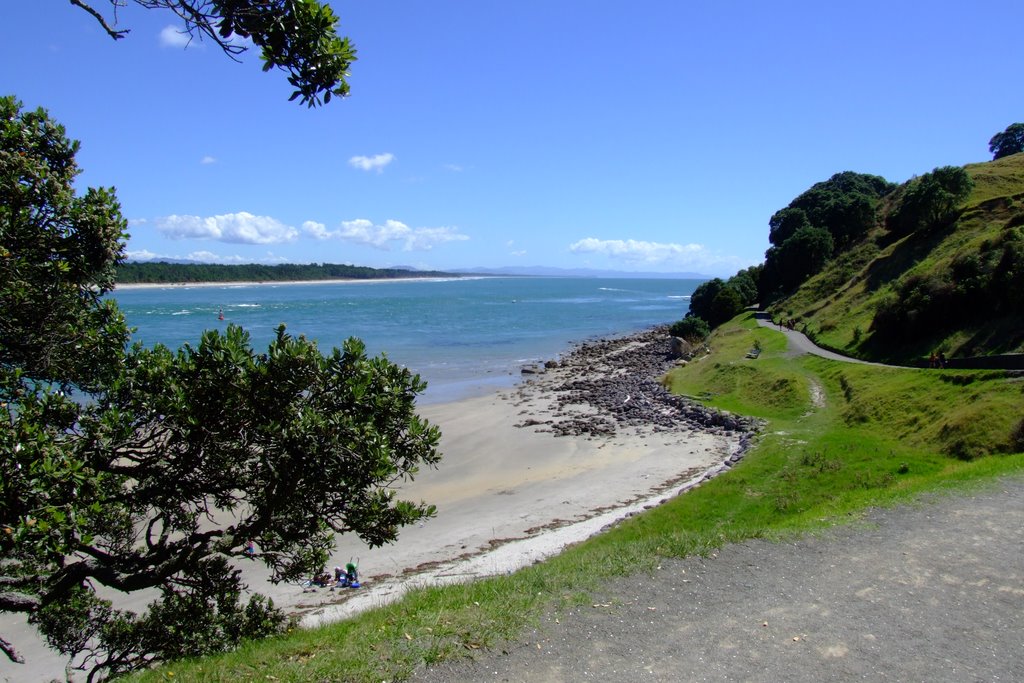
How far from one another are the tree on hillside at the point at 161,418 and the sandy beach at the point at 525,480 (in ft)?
22.4

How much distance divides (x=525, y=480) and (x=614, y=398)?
19.2 meters

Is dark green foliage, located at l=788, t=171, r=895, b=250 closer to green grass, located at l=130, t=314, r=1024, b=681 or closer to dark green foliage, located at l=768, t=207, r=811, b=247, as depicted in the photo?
dark green foliage, located at l=768, t=207, r=811, b=247

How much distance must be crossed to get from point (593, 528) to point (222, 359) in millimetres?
17622

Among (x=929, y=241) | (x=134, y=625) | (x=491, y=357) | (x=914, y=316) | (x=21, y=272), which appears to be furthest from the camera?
(x=491, y=357)

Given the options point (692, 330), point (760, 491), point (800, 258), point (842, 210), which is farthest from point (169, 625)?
point (842, 210)

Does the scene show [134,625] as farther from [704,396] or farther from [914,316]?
[914,316]

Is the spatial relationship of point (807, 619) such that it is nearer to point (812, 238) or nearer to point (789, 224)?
point (812, 238)

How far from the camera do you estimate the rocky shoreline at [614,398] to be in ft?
128

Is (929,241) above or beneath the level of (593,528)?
above

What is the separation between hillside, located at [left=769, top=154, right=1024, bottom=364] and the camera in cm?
3500

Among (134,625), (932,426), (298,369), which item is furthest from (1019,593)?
(932,426)

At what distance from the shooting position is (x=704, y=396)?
43969mm

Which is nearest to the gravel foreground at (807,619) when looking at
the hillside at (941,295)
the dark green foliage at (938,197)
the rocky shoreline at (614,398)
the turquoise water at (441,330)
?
the rocky shoreline at (614,398)

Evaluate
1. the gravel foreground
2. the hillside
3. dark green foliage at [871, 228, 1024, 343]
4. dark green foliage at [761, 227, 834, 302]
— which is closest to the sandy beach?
the gravel foreground
